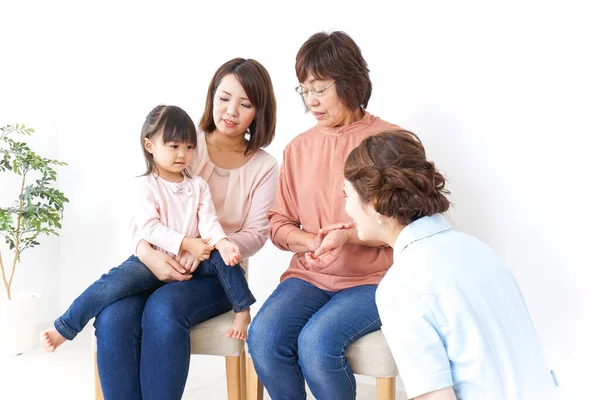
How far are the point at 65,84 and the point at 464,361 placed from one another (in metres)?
2.94

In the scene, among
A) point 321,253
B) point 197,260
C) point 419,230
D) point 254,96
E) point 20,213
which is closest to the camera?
point 419,230

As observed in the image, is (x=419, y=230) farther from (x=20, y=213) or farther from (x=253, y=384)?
(x=20, y=213)

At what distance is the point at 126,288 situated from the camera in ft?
6.20

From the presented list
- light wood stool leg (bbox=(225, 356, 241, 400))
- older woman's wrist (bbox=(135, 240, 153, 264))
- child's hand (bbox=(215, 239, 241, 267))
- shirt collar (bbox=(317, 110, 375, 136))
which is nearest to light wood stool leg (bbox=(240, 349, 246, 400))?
light wood stool leg (bbox=(225, 356, 241, 400))

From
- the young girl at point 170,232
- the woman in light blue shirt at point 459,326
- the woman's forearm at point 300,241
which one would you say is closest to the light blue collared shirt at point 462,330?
the woman in light blue shirt at point 459,326

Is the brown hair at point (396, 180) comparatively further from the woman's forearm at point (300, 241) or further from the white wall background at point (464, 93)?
the white wall background at point (464, 93)

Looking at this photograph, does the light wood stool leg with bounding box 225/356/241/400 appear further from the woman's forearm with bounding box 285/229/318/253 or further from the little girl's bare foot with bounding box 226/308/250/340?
the woman's forearm with bounding box 285/229/318/253

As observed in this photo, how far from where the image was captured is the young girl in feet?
6.12

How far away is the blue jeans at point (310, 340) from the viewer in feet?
5.27

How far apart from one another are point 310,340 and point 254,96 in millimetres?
866

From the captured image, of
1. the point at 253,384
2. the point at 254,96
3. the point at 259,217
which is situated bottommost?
the point at 253,384

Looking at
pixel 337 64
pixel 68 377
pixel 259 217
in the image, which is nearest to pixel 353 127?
pixel 337 64

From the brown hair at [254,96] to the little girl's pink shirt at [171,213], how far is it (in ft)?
0.77

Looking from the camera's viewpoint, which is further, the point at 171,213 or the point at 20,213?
the point at 20,213
